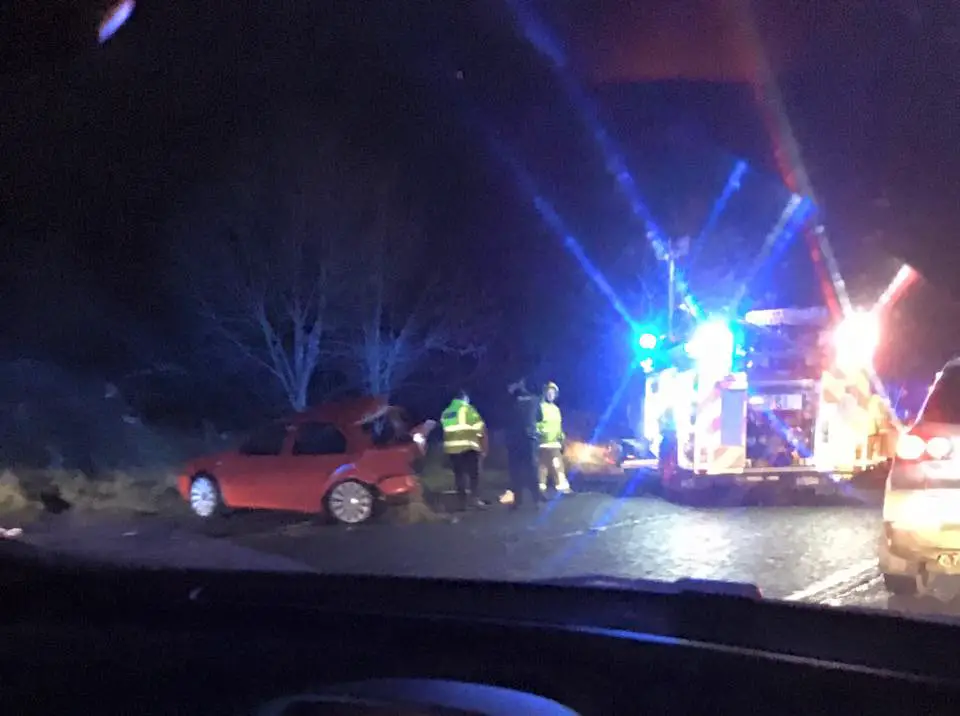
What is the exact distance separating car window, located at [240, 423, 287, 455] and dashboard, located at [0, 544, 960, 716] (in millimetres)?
10104

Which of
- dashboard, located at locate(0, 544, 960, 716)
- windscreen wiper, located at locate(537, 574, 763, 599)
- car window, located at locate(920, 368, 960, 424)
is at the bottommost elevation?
dashboard, located at locate(0, 544, 960, 716)

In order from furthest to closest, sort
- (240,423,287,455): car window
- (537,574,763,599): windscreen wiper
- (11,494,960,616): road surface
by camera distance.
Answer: (240,423,287,455): car window → (11,494,960,616): road surface → (537,574,763,599): windscreen wiper

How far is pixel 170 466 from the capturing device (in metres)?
18.9

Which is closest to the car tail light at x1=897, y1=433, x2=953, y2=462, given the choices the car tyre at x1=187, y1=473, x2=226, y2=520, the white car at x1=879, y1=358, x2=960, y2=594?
the white car at x1=879, y1=358, x2=960, y2=594

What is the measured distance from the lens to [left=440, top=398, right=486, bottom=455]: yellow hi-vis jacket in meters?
14.9

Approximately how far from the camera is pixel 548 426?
1554cm

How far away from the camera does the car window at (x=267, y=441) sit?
14258 mm

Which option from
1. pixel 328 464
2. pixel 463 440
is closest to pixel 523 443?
pixel 463 440

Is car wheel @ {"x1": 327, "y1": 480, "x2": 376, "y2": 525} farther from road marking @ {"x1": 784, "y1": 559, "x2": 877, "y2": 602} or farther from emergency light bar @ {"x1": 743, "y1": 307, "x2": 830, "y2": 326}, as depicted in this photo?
road marking @ {"x1": 784, "y1": 559, "x2": 877, "y2": 602}

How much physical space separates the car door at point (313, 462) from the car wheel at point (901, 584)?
6953mm

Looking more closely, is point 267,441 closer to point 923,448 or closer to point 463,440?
point 463,440

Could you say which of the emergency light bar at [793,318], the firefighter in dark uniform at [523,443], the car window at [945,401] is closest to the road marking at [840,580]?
the car window at [945,401]

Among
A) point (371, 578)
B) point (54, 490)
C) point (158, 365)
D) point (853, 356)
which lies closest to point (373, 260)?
point (158, 365)

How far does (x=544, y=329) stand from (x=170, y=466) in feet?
58.0
